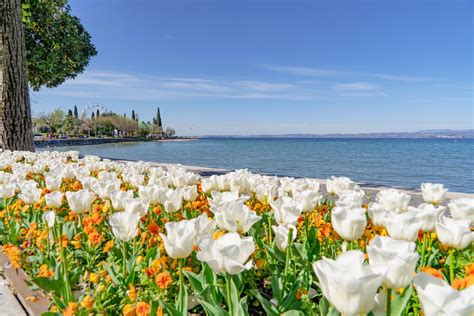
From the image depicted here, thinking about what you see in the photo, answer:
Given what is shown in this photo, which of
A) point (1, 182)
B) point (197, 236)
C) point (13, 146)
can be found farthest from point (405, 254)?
point (13, 146)

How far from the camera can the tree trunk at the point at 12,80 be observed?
354 inches

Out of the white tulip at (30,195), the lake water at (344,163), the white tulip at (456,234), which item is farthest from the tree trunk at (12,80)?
the lake water at (344,163)

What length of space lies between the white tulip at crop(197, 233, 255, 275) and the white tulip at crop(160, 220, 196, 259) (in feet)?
0.76

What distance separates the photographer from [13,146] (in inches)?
386

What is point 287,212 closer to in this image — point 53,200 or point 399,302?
point 399,302

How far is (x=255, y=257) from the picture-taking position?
245 cm

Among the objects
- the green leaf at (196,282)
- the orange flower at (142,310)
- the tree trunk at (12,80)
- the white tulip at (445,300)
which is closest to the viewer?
the white tulip at (445,300)

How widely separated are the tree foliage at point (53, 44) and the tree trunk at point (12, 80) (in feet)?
20.9

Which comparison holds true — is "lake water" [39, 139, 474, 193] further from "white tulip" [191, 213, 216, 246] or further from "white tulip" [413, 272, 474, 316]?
"white tulip" [413, 272, 474, 316]

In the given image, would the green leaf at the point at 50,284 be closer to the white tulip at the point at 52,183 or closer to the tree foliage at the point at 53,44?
the white tulip at the point at 52,183

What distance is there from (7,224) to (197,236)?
2.66 meters

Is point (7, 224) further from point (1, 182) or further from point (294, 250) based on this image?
point (294, 250)

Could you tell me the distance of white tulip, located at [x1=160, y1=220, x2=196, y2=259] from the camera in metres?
1.55

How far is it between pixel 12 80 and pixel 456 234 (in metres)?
10.6
